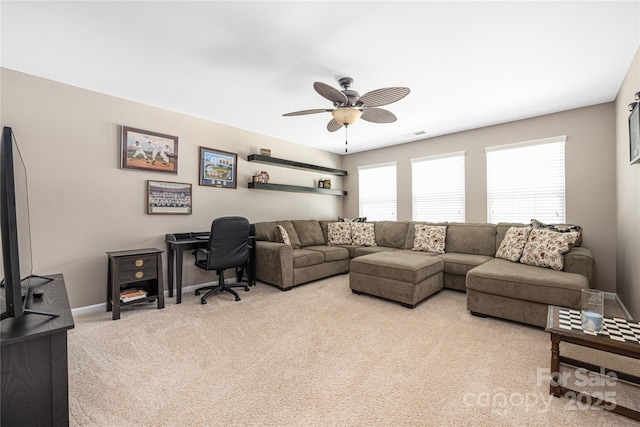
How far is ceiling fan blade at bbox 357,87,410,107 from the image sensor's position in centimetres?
236

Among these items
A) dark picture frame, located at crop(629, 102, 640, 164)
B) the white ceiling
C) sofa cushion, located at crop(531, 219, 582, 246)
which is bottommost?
sofa cushion, located at crop(531, 219, 582, 246)

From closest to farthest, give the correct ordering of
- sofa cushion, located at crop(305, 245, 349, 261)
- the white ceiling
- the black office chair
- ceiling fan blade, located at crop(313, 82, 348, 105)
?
the white ceiling, ceiling fan blade, located at crop(313, 82, 348, 105), the black office chair, sofa cushion, located at crop(305, 245, 349, 261)

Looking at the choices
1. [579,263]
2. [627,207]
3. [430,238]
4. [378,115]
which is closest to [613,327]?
[579,263]

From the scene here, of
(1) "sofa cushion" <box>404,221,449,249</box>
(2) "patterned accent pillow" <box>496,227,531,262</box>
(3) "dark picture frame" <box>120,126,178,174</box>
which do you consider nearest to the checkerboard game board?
(2) "patterned accent pillow" <box>496,227,531,262</box>

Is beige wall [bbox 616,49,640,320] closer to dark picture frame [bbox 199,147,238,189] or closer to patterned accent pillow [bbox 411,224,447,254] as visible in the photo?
patterned accent pillow [bbox 411,224,447,254]

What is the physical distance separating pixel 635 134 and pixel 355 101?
2323 mm

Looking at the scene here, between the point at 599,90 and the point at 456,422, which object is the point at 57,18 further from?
the point at 599,90

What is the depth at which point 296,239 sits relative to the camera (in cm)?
476

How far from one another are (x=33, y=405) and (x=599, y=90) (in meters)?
5.10

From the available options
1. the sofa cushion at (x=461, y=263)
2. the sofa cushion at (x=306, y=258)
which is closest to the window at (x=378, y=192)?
the sofa cushion at (x=461, y=263)

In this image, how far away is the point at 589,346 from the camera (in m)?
1.54

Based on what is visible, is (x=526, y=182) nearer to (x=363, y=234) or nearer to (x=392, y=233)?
(x=392, y=233)

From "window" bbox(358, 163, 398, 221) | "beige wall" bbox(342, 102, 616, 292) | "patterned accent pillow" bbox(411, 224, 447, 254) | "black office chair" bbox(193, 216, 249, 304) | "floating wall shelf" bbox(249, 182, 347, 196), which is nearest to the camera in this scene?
"black office chair" bbox(193, 216, 249, 304)

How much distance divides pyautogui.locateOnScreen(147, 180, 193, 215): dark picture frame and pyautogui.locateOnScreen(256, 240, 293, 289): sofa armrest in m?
1.19
